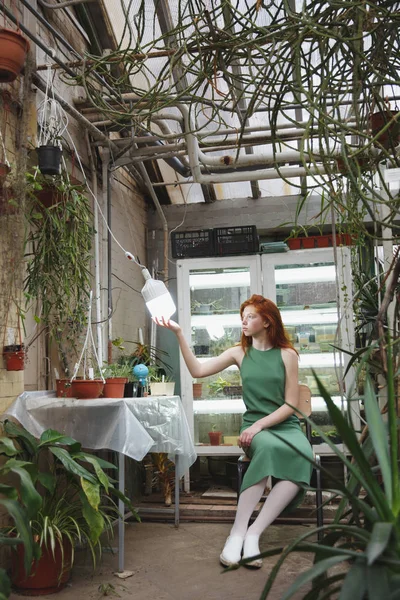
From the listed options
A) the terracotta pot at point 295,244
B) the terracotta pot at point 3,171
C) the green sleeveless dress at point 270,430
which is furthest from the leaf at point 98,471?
the terracotta pot at point 295,244

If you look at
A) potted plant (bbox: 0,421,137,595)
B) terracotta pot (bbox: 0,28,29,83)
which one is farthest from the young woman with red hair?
terracotta pot (bbox: 0,28,29,83)

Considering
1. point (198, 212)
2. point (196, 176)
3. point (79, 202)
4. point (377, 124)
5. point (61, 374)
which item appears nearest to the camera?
point (377, 124)

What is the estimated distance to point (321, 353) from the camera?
5.16m

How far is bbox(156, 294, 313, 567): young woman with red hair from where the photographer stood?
305 cm

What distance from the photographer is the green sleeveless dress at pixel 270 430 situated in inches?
121

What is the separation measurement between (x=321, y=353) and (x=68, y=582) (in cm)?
297

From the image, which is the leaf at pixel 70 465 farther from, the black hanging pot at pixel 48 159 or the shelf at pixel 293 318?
the shelf at pixel 293 318

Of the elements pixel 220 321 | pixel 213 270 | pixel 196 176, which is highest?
pixel 196 176

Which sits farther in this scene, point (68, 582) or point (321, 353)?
point (321, 353)

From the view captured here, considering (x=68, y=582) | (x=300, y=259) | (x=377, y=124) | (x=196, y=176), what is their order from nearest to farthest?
(x=377, y=124)
(x=68, y=582)
(x=196, y=176)
(x=300, y=259)

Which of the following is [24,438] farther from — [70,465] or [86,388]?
[86,388]

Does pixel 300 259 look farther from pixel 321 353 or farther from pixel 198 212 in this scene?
pixel 198 212

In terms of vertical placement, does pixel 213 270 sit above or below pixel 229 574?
above

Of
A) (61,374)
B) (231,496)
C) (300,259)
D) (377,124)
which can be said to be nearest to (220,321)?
(300,259)
